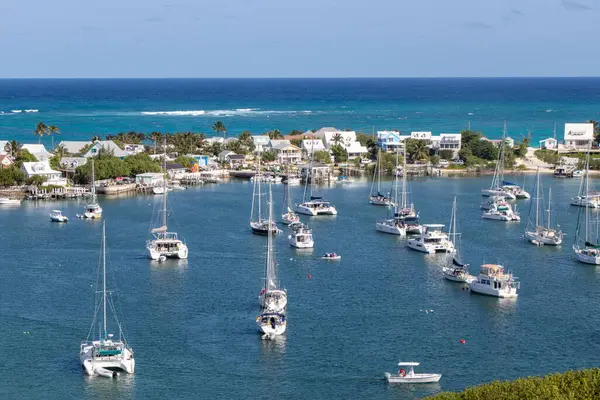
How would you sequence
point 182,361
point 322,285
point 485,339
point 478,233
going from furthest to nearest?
point 478,233, point 322,285, point 485,339, point 182,361

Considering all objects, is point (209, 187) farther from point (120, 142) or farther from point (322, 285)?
point (322, 285)

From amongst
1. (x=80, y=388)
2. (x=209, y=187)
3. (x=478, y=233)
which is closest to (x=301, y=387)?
(x=80, y=388)

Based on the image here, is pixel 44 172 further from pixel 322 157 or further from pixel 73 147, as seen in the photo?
pixel 322 157

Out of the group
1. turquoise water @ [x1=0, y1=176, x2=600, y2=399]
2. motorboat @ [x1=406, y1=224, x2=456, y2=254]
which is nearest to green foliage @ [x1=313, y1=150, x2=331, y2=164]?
turquoise water @ [x1=0, y1=176, x2=600, y2=399]

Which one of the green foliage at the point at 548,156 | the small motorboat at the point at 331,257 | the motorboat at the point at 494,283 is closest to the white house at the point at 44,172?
the small motorboat at the point at 331,257

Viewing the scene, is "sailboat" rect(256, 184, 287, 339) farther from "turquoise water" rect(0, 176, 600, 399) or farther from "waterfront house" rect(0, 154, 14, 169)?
"waterfront house" rect(0, 154, 14, 169)

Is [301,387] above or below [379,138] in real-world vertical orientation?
below

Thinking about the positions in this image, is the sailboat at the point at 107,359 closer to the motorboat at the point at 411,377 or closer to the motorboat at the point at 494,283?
the motorboat at the point at 411,377
